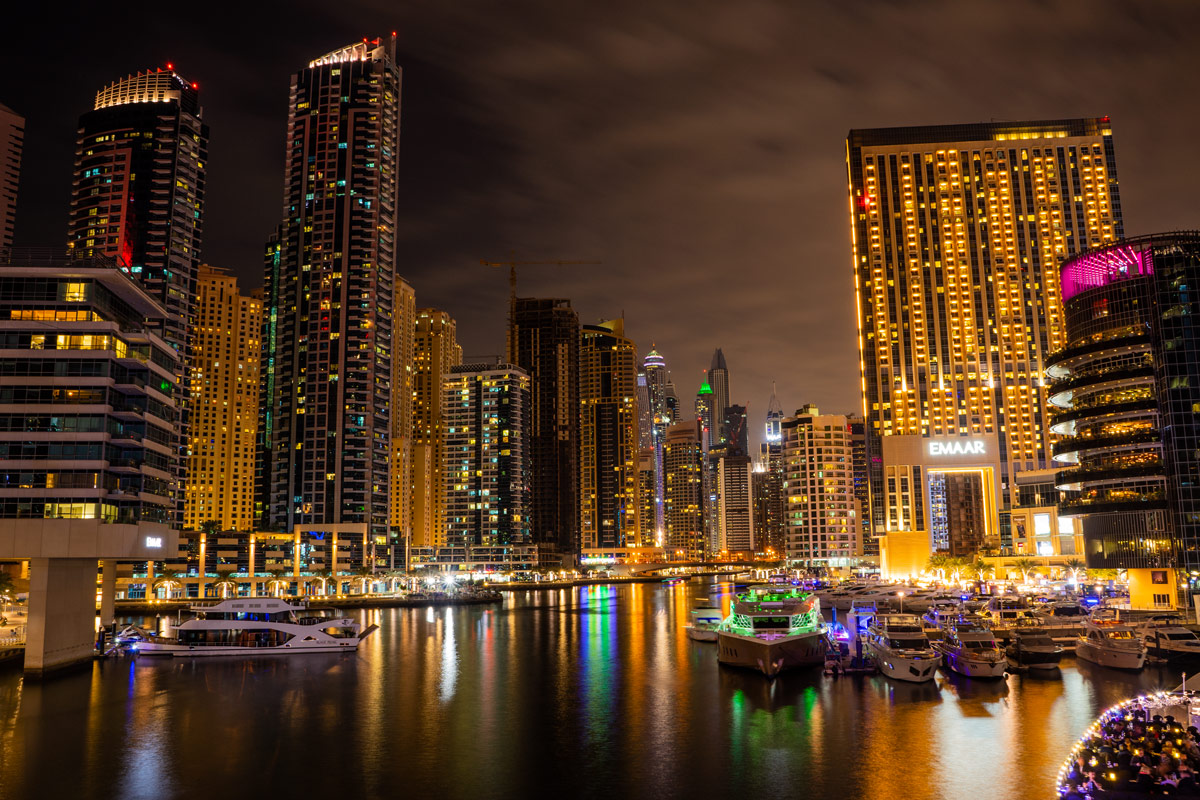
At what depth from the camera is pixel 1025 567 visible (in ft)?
544

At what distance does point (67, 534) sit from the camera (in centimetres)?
7044

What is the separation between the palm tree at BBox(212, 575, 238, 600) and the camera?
18709 centimetres

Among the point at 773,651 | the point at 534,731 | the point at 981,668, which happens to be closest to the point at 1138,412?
the point at 981,668

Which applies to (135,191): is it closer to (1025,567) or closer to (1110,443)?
(1110,443)

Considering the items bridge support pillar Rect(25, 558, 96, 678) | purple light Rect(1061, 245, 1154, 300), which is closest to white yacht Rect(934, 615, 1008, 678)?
purple light Rect(1061, 245, 1154, 300)

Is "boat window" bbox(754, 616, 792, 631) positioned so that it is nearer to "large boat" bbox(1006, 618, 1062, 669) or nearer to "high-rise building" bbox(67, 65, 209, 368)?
"large boat" bbox(1006, 618, 1062, 669)

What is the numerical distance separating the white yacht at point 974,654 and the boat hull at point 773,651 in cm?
1062

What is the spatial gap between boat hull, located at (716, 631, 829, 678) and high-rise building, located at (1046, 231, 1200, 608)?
2326 inches

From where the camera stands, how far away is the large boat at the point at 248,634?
9312 cm

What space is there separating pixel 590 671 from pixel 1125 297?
8951cm

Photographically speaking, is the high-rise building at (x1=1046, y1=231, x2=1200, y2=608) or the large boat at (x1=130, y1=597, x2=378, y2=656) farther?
the high-rise building at (x1=1046, y1=231, x2=1200, y2=608)

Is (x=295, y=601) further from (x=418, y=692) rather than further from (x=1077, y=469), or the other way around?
(x=1077, y=469)

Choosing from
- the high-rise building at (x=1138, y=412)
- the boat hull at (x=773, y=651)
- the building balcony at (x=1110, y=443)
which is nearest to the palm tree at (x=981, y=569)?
the high-rise building at (x=1138, y=412)

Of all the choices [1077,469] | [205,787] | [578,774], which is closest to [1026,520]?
[1077,469]
